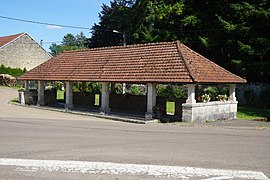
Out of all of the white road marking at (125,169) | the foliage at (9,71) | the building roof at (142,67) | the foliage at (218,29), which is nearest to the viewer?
the white road marking at (125,169)

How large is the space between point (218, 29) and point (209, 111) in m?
15.9

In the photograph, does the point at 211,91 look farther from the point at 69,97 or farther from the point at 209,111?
the point at 69,97

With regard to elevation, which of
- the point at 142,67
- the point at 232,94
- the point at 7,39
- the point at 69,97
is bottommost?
the point at 69,97

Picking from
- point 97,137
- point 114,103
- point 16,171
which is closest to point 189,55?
point 114,103

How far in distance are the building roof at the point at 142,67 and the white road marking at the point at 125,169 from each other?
980cm

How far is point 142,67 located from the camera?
20.0 m

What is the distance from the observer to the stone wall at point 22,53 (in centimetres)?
5366

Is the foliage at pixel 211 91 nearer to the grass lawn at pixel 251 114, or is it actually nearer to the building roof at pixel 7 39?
the grass lawn at pixel 251 114

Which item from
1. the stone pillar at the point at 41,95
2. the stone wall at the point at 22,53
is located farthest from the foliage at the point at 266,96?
the stone wall at the point at 22,53

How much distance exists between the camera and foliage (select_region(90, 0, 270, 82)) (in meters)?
28.7

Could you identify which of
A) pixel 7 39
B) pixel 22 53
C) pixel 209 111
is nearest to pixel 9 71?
pixel 22 53

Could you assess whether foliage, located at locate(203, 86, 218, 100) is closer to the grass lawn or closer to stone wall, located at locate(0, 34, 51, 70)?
the grass lawn

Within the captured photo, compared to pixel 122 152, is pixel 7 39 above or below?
above

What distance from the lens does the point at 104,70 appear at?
2164 cm
